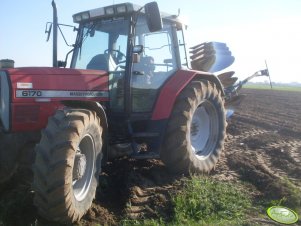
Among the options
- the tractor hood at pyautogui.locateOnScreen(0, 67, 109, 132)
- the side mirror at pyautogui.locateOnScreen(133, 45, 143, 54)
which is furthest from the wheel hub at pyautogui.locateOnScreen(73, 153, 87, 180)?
the side mirror at pyautogui.locateOnScreen(133, 45, 143, 54)

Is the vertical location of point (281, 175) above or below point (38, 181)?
below

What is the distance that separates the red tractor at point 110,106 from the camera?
355cm

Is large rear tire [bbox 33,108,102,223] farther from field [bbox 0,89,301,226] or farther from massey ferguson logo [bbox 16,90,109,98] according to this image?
massey ferguson logo [bbox 16,90,109,98]

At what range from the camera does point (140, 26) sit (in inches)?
205

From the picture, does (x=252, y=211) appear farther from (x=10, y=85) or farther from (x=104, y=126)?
(x=10, y=85)

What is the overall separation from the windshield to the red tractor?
14 millimetres

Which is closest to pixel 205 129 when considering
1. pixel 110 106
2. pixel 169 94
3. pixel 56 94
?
pixel 169 94

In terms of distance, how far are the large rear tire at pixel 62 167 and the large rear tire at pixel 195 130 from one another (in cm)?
147

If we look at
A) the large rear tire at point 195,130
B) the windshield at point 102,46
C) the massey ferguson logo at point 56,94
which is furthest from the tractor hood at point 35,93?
the large rear tire at point 195,130

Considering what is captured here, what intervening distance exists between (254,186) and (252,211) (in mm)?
879

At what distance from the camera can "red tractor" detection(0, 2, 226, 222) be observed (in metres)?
3.55

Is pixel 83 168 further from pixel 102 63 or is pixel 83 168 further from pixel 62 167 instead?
pixel 102 63

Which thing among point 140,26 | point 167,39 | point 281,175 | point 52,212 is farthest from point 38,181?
point 281,175

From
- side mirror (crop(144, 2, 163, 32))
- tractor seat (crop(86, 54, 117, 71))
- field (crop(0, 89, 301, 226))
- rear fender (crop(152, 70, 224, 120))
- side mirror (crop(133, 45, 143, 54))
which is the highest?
side mirror (crop(144, 2, 163, 32))
